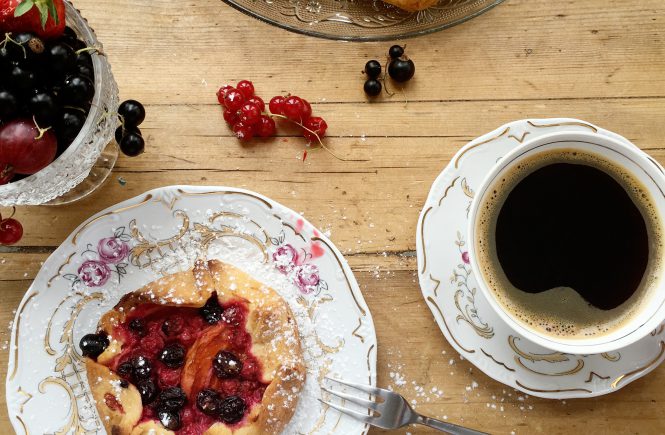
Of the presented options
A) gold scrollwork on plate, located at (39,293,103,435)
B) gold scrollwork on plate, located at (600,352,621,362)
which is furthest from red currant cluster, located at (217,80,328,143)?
gold scrollwork on plate, located at (600,352,621,362)

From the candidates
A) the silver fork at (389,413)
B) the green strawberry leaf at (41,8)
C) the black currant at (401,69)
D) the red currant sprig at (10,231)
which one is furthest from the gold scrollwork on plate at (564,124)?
Result: the red currant sprig at (10,231)

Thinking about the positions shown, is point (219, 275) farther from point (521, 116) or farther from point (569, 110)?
point (569, 110)

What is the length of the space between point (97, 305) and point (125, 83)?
577 millimetres

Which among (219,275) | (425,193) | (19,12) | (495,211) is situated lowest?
(219,275)

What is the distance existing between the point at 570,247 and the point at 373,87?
0.63m

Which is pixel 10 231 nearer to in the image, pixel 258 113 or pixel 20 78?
pixel 20 78

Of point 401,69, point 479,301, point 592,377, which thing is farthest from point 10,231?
point 592,377

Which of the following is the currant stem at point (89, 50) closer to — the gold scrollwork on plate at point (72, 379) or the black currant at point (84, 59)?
the black currant at point (84, 59)

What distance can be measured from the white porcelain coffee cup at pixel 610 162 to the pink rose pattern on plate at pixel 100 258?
0.86m

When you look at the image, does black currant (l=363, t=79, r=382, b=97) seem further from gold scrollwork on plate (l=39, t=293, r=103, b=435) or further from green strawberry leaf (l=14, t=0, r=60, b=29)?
gold scrollwork on plate (l=39, t=293, r=103, b=435)

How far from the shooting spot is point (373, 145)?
182cm

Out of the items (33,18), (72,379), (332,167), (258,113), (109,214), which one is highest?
(33,18)

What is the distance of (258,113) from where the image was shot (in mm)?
1769

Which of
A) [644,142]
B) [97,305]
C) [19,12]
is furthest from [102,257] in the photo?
[644,142]
